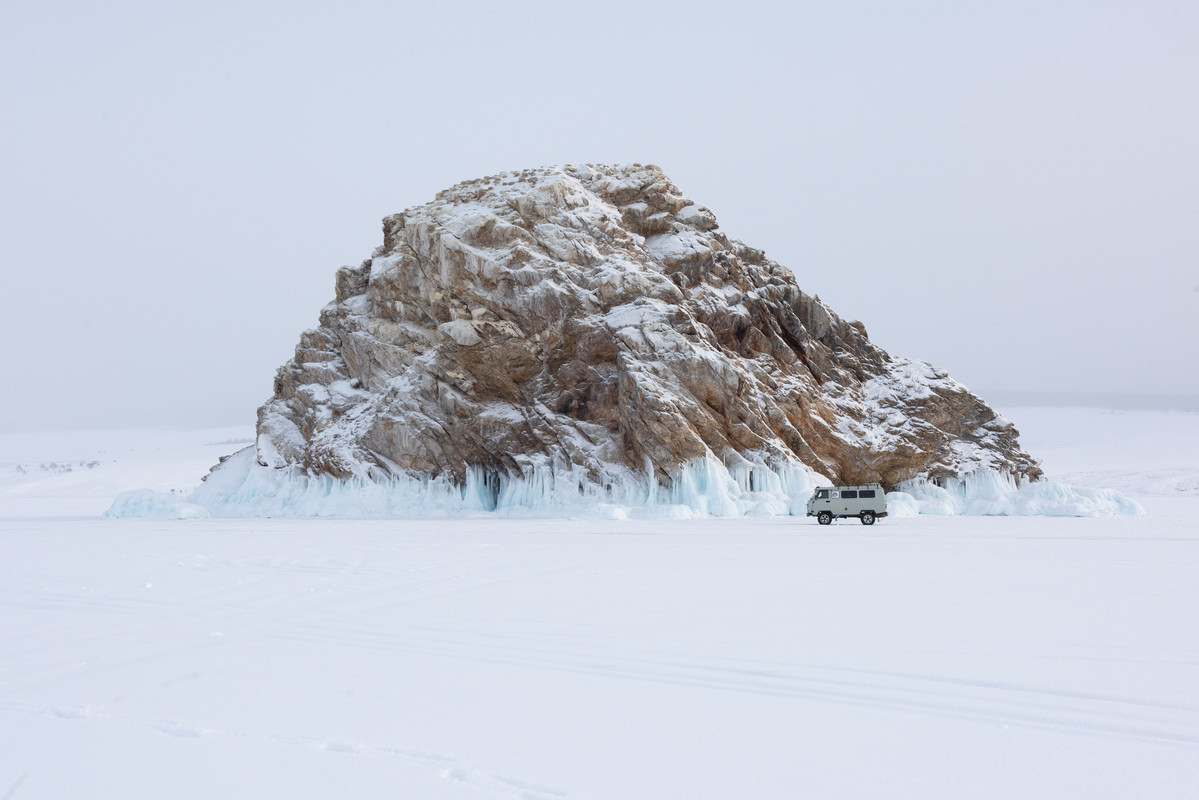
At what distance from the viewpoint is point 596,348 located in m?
39.8

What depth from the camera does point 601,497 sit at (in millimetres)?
37656

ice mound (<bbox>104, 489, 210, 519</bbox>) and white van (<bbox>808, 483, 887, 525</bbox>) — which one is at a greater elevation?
white van (<bbox>808, 483, 887, 525</bbox>)

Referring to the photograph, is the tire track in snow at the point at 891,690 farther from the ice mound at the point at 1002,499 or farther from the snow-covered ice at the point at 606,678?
the ice mound at the point at 1002,499

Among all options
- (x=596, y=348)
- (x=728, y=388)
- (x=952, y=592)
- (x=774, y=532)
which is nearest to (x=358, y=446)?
(x=596, y=348)

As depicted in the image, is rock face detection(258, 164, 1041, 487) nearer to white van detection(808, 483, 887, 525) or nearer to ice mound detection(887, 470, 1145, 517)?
ice mound detection(887, 470, 1145, 517)

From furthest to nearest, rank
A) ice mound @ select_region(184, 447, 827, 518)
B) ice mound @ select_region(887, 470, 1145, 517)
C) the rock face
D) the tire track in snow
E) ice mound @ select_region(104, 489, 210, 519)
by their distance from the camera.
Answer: ice mound @ select_region(104, 489, 210, 519) < the rock face < ice mound @ select_region(184, 447, 827, 518) < ice mound @ select_region(887, 470, 1145, 517) < the tire track in snow

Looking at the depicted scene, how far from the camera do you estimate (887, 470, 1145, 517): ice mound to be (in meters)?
34.0

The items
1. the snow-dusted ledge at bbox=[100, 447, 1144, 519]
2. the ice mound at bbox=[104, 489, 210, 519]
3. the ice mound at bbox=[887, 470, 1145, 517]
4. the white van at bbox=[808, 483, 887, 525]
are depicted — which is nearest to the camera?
the white van at bbox=[808, 483, 887, 525]

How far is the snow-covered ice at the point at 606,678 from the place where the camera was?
541 centimetres

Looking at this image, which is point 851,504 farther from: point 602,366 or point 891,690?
point 891,690

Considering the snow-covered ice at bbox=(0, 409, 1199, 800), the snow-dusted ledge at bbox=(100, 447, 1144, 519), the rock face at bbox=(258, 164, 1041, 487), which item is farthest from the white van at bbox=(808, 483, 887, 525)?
the snow-covered ice at bbox=(0, 409, 1199, 800)

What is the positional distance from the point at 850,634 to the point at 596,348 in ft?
101

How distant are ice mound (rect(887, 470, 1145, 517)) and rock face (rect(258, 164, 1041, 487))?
2.57ft

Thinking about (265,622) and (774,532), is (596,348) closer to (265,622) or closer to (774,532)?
(774,532)
